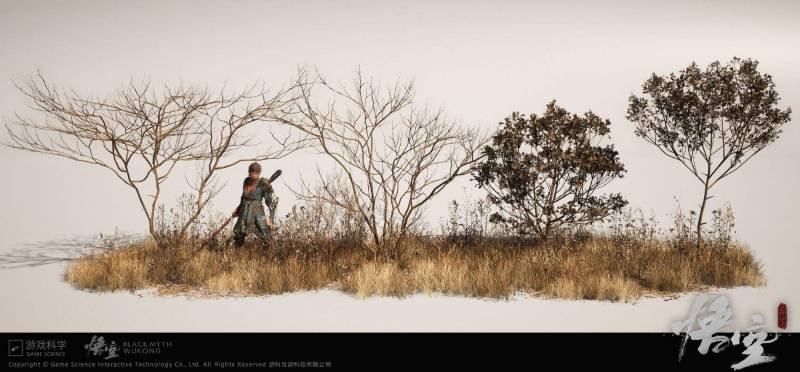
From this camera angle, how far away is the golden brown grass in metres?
9.15

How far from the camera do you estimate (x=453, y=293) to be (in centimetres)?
912

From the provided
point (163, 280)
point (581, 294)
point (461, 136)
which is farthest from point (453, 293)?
point (163, 280)

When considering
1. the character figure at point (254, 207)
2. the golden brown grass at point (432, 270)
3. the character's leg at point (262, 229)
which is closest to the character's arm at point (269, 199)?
the character figure at point (254, 207)

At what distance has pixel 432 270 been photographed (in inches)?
375

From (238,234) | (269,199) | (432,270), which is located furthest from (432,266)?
(238,234)

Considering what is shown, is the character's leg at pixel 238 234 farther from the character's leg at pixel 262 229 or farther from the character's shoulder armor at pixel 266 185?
the character's shoulder armor at pixel 266 185

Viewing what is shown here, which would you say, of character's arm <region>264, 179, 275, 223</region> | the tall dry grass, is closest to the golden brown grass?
the tall dry grass

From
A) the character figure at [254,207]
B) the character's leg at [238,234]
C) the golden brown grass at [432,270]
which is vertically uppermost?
the character figure at [254,207]

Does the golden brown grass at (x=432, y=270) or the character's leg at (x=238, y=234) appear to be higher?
the character's leg at (x=238, y=234)

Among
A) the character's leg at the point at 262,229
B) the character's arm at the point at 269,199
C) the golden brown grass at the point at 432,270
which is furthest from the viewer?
the character's leg at the point at 262,229

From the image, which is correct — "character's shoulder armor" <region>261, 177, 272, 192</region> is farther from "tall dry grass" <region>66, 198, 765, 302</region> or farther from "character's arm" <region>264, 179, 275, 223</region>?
"tall dry grass" <region>66, 198, 765, 302</region>

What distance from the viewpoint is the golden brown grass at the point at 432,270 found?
915 cm

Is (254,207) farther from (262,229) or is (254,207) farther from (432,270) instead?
(432,270)

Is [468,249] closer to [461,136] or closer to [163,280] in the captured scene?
[461,136]
